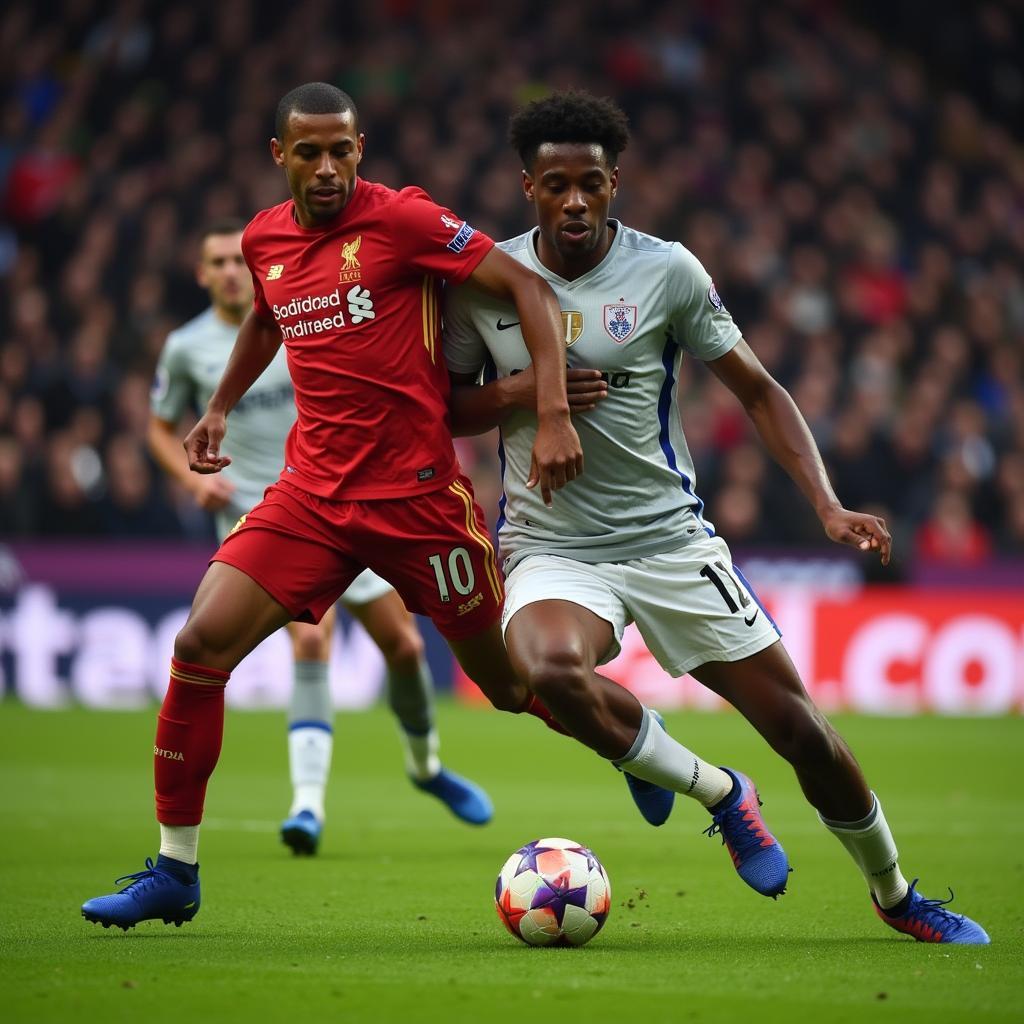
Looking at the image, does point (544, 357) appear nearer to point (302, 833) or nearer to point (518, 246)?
point (518, 246)

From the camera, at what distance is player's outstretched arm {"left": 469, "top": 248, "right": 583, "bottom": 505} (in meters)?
5.18

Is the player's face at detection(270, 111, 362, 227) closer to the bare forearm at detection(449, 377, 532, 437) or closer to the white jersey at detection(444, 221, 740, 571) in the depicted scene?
the white jersey at detection(444, 221, 740, 571)

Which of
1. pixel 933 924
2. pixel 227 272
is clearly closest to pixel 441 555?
pixel 933 924

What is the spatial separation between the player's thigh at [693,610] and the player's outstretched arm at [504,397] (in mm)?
552

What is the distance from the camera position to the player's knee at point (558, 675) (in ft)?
16.9

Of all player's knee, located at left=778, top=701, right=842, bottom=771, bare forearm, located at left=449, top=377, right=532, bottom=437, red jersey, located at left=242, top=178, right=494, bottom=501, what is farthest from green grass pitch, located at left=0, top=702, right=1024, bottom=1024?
bare forearm, located at left=449, top=377, right=532, bottom=437

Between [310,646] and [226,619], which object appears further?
[310,646]

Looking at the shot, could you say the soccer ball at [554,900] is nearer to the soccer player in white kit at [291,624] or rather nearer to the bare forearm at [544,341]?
the bare forearm at [544,341]

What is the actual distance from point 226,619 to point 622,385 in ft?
4.66

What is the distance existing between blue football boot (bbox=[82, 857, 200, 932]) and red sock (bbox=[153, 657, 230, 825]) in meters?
0.18

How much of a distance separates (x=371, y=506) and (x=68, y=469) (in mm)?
10162

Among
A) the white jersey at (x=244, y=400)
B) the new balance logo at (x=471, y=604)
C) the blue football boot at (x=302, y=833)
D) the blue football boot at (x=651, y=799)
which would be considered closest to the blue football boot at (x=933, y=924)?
the blue football boot at (x=651, y=799)

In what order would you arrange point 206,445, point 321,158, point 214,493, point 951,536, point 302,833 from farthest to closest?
point 951,536 < point 214,493 < point 302,833 < point 206,445 < point 321,158

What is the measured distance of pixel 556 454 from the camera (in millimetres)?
5160
